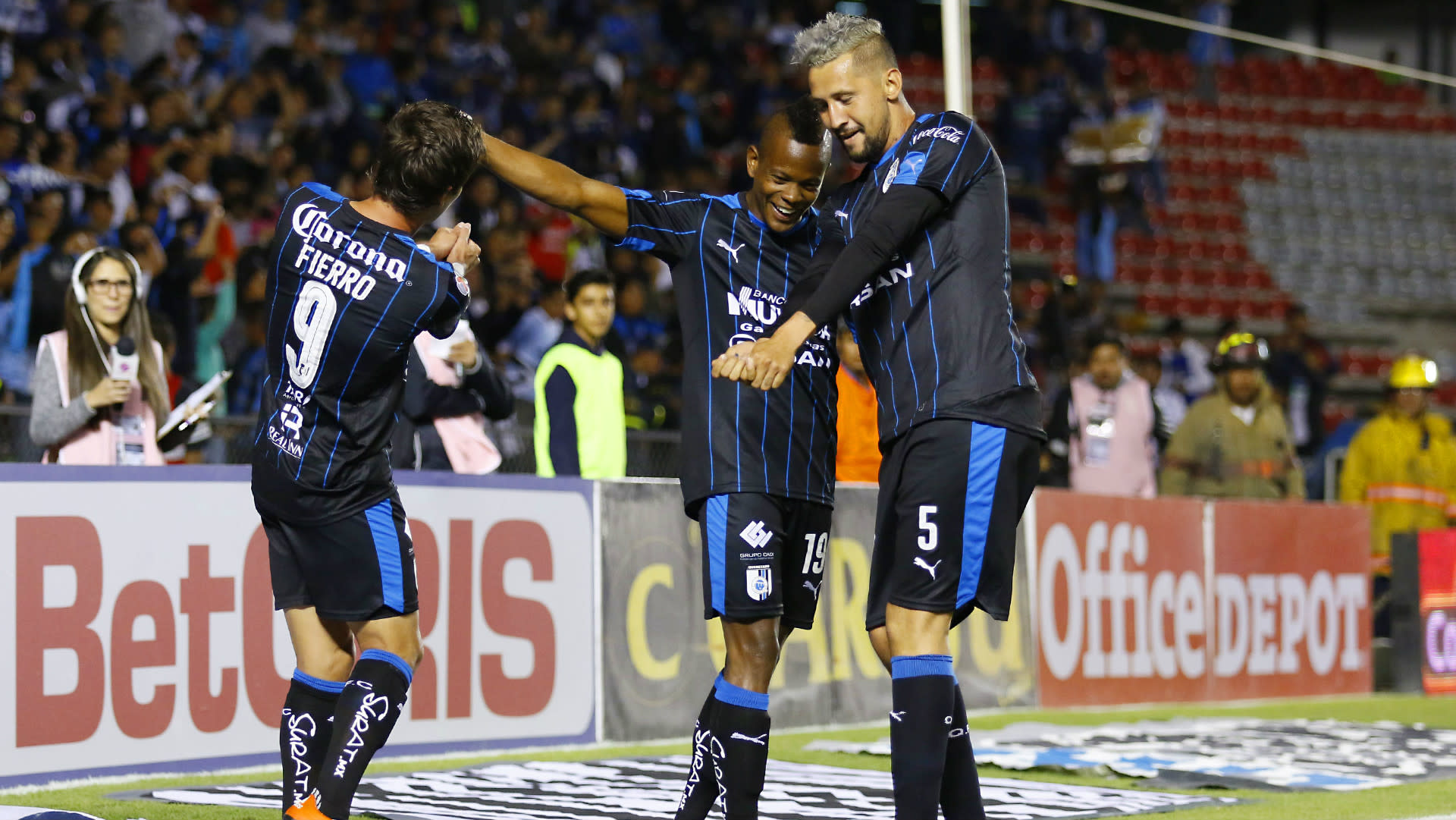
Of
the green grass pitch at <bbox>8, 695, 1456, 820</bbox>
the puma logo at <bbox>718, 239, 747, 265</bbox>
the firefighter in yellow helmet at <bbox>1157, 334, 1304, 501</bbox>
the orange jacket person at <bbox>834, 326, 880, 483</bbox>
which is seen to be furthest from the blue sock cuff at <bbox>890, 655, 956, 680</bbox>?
the firefighter in yellow helmet at <bbox>1157, 334, 1304, 501</bbox>

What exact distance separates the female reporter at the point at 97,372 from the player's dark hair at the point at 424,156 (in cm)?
294

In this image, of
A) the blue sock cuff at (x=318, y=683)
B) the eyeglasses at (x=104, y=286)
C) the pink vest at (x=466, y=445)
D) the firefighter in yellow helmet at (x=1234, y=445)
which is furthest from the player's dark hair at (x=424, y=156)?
the firefighter in yellow helmet at (x=1234, y=445)

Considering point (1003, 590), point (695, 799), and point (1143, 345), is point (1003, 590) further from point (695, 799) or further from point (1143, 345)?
point (1143, 345)

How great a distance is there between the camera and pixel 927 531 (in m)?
4.37

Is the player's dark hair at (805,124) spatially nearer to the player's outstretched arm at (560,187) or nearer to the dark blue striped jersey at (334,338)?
the player's outstretched arm at (560,187)

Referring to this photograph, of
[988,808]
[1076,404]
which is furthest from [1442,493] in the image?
[988,808]

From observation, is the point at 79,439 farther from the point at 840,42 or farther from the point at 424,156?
the point at 840,42

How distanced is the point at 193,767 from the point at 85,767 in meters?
0.45

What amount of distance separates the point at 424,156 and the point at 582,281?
4348 mm

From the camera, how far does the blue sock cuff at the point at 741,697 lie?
4891mm

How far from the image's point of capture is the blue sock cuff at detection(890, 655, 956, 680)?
14.3 feet

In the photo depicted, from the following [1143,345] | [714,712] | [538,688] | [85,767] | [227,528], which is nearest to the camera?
[714,712]

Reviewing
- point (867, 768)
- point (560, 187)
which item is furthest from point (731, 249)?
point (867, 768)

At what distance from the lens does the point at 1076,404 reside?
1241 cm
